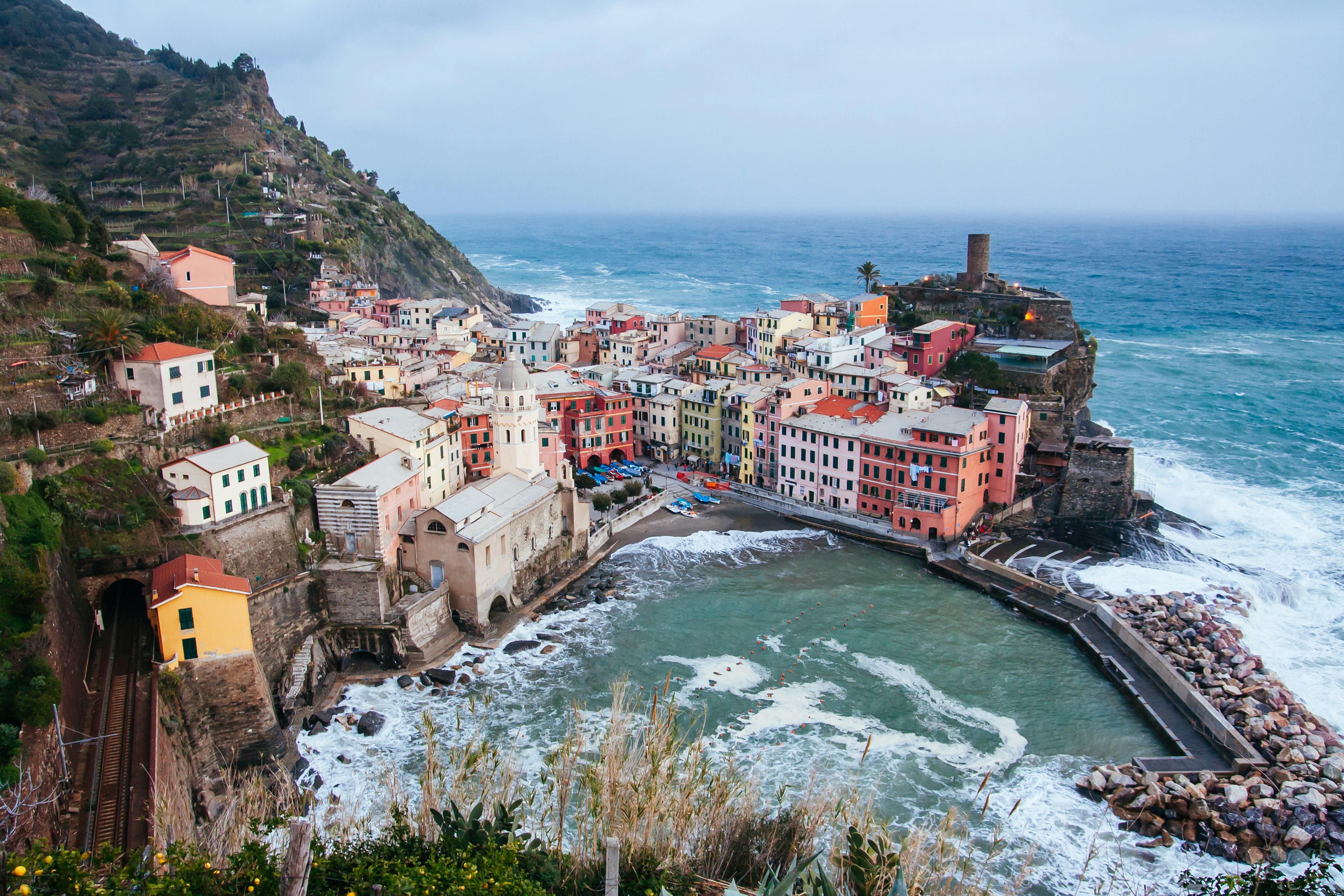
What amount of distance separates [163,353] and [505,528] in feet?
44.1

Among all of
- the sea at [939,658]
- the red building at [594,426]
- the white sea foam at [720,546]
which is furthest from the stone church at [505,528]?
the red building at [594,426]

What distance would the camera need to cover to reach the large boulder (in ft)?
89.9

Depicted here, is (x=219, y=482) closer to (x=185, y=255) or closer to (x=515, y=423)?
(x=515, y=423)

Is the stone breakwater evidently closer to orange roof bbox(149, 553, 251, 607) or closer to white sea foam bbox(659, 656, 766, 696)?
white sea foam bbox(659, 656, 766, 696)

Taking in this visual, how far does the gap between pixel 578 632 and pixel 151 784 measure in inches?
646

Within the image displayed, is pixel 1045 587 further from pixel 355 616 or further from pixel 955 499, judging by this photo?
pixel 355 616

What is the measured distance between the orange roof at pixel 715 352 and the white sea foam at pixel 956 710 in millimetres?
29269

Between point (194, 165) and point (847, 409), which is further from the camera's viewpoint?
point (194, 165)

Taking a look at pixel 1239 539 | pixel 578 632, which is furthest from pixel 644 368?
pixel 1239 539

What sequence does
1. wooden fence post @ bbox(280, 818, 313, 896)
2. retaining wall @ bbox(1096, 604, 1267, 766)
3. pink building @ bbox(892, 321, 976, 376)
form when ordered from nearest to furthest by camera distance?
wooden fence post @ bbox(280, 818, 313, 896) → retaining wall @ bbox(1096, 604, 1267, 766) → pink building @ bbox(892, 321, 976, 376)

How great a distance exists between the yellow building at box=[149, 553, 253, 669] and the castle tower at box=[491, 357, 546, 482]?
52.9 ft

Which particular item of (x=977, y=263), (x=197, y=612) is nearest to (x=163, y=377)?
(x=197, y=612)

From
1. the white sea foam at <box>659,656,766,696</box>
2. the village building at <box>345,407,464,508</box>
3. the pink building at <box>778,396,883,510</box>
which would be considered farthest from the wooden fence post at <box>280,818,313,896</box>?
the pink building at <box>778,396,883,510</box>

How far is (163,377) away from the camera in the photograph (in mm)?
31672
